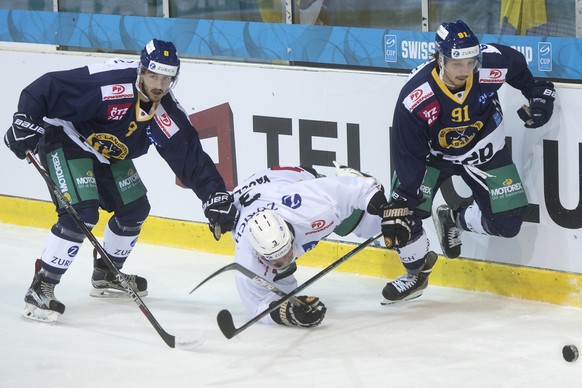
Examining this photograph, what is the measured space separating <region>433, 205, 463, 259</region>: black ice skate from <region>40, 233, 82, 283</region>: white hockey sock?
1528 mm

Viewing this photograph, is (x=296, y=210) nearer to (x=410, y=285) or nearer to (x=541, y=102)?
(x=410, y=285)

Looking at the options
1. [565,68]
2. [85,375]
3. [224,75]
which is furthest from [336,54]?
[85,375]

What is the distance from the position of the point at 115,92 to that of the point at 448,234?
152 centimetres

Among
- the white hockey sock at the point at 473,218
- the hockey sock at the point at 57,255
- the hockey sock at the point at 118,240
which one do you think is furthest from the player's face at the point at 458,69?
the hockey sock at the point at 57,255

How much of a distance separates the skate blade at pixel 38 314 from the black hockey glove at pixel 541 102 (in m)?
2.07

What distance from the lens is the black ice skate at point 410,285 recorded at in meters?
5.09

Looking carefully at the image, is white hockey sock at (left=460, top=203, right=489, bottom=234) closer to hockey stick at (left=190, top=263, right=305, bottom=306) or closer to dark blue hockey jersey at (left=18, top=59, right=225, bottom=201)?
hockey stick at (left=190, top=263, right=305, bottom=306)

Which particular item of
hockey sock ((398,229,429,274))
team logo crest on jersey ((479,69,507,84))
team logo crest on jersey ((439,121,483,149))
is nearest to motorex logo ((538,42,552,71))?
team logo crest on jersey ((479,69,507,84))

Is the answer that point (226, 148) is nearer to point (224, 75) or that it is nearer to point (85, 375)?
point (224, 75)

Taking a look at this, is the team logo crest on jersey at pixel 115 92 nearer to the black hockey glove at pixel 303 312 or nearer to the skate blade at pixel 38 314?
the skate blade at pixel 38 314

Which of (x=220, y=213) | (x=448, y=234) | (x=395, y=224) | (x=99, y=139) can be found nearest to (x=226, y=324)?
(x=220, y=213)

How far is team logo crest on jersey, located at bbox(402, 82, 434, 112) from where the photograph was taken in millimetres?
4758

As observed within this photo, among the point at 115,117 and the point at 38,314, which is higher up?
the point at 115,117

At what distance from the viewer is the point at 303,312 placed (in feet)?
15.5
